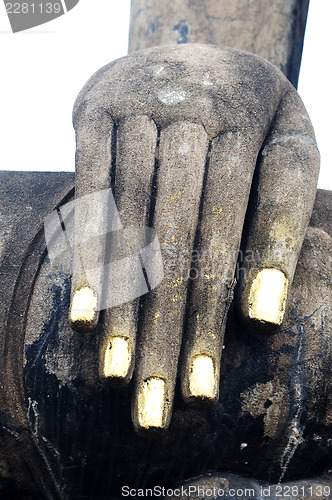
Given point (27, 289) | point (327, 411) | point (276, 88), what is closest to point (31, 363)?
point (27, 289)

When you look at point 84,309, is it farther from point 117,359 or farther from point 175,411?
point 175,411

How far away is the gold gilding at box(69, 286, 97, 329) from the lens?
1.41 metres

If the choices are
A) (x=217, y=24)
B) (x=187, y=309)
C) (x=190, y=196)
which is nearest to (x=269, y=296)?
(x=187, y=309)

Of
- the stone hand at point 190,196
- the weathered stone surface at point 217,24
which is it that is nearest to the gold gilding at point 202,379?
the stone hand at point 190,196

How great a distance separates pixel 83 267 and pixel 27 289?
0.34 m

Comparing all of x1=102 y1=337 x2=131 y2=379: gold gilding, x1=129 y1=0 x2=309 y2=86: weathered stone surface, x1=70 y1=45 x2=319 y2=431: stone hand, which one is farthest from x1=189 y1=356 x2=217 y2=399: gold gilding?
x1=129 y1=0 x2=309 y2=86: weathered stone surface

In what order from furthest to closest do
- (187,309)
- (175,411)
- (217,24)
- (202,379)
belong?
(217,24)
(175,411)
(187,309)
(202,379)

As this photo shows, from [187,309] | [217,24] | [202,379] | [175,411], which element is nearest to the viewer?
[202,379]

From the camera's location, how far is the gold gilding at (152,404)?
1406 mm

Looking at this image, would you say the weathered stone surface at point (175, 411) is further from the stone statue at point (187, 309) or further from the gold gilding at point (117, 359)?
the gold gilding at point (117, 359)

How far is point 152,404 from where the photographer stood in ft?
4.64

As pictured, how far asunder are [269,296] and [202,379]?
23cm

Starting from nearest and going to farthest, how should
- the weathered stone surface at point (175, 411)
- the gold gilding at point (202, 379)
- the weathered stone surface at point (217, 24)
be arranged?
the gold gilding at point (202, 379) → the weathered stone surface at point (175, 411) → the weathered stone surface at point (217, 24)

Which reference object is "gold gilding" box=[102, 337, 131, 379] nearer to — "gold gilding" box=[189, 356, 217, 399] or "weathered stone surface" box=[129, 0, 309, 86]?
"gold gilding" box=[189, 356, 217, 399]
